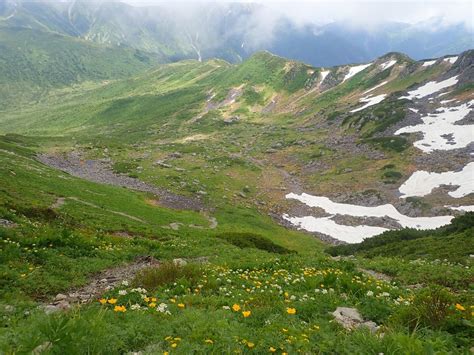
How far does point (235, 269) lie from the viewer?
17.7 metres

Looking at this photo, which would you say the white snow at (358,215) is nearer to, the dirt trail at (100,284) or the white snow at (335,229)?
the white snow at (335,229)

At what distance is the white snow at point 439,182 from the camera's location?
6856 cm

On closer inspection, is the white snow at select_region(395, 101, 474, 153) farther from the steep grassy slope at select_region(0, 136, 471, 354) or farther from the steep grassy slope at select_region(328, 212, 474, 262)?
the steep grassy slope at select_region(0, 136, 471, 354)

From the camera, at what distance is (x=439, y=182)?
73500 mm

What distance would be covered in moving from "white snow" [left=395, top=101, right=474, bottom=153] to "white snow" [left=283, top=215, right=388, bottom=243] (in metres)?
41.1

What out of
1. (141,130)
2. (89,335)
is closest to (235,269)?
(89,335)

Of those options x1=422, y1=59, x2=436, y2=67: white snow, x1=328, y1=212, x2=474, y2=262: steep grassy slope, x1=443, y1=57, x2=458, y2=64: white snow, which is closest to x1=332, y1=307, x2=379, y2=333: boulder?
x1=328, y1=212, x2=474, y2=262: steep grassy slope

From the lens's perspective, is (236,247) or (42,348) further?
(236,247)

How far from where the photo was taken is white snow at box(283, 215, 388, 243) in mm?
58000

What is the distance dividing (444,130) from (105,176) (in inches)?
3536

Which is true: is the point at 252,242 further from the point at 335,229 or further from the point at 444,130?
the point at 444,130

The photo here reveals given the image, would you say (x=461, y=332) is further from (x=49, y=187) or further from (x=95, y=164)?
(x=95, y=164)

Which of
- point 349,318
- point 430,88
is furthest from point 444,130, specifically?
point 349,318

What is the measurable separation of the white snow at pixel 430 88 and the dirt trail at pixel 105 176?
328 ft
